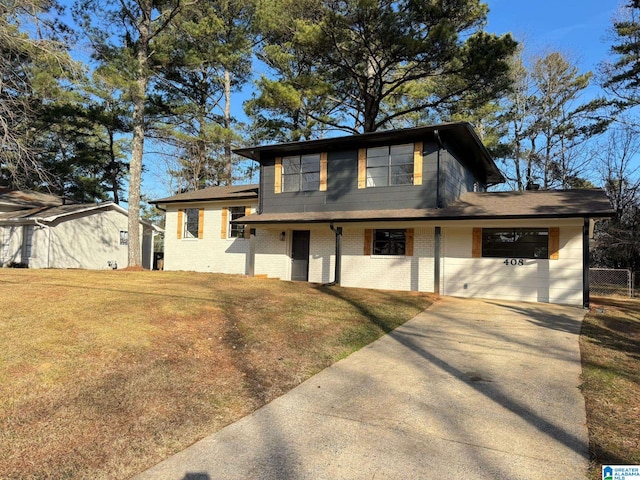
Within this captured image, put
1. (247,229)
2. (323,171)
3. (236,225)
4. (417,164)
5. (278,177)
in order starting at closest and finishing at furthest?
1. (417,164)
2. (323,171)
3. (278,177)
4. (247,229)
5. (236,225)

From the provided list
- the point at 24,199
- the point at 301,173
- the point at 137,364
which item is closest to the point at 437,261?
the point at 301,173

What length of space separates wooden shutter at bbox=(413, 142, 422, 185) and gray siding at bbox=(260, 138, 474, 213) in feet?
0.38

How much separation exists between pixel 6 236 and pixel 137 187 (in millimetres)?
7882

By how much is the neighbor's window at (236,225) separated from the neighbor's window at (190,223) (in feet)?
6.02

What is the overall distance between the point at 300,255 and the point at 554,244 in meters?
8.19

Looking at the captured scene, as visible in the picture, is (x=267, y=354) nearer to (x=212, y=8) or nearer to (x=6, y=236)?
(x=6, y=236)

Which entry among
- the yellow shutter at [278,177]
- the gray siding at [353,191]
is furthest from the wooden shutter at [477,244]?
the yellow shutter at [278,177]

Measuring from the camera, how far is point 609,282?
1719cm

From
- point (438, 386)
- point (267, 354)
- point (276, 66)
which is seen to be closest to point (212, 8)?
point (276, 66)

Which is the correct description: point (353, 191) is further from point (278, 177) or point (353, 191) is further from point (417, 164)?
point (278, 177)

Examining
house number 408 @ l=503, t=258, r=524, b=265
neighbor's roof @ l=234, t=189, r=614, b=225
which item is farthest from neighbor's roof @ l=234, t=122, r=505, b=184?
house number 408 @ l=503, t=258, r=524, b=265

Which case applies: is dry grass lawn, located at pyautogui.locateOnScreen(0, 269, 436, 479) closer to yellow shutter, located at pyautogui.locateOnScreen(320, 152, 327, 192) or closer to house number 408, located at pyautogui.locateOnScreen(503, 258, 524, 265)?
house number 408, located at pyautogui.locateOnScreen(503, 258, 524, 265)

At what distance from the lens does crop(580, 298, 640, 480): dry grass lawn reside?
3035 millimetres

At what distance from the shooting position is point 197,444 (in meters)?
3.14
